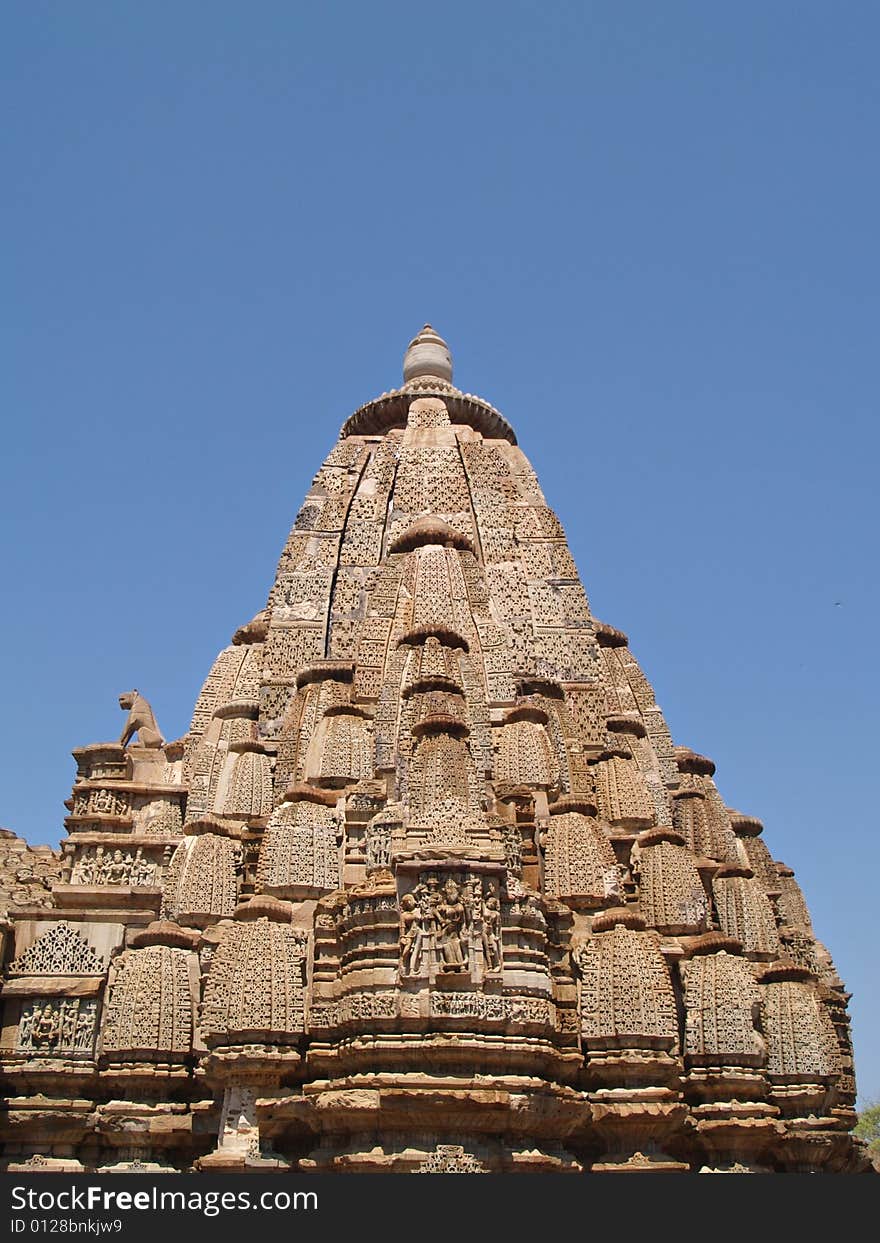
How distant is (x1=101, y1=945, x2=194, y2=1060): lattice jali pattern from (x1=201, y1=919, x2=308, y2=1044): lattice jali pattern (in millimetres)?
735

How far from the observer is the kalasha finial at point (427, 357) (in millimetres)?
28672

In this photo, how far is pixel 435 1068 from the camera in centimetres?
1435

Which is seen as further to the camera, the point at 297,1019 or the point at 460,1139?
the point at 297,1019

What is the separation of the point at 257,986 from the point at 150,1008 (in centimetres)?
185

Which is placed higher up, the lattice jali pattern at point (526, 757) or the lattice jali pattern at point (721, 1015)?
the lattice jali pattern at point (526, 757)

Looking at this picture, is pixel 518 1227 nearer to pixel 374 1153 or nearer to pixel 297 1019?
pixel 374 1153

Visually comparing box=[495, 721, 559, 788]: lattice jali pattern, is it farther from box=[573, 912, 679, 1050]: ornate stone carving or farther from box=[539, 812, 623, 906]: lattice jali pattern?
box=[573, 912, 679, 1050]: ornate stone carving

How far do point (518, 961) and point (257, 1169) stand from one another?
4116mm

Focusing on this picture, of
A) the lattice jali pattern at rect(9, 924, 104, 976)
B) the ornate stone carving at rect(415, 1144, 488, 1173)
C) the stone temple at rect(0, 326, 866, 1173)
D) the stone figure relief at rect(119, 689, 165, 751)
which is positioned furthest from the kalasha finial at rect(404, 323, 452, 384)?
the ornate stone carving at rect(415, 1144, 488, 1173)

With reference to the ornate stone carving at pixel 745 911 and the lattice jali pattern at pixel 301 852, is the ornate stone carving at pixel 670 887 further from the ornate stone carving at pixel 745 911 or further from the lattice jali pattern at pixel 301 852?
the lattice jali pattern at pixel 301 852

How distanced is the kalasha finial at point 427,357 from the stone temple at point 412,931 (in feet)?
24.1

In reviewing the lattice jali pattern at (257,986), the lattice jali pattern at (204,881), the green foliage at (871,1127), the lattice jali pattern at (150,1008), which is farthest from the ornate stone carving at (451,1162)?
the green foliage at (871,1127)

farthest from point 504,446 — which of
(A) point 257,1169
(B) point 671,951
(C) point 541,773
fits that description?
(A) point 257,1169

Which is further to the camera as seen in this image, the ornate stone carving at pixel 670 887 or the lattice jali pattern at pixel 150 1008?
the ornate stone carving at pixel 670 887
